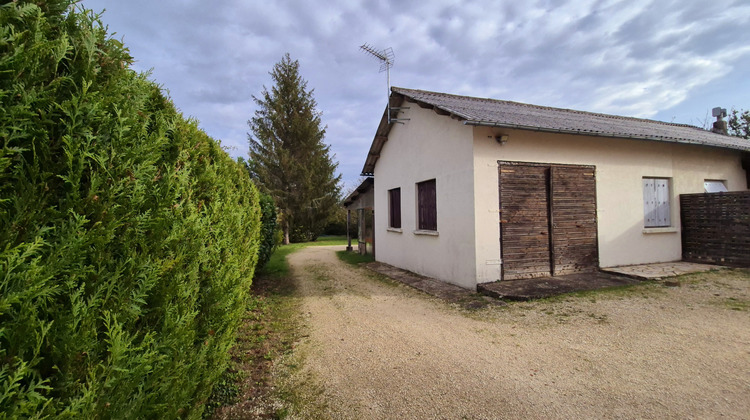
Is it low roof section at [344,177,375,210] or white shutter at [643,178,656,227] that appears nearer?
white shutter at [643,178,656,227]

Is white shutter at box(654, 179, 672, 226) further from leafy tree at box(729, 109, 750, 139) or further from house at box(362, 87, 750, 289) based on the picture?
leafy tree at box(729, 109, 750, 139)

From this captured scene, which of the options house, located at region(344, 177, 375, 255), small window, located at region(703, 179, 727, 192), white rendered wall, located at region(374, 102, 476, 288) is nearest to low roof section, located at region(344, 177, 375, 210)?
house, located at region(344, 177, 375, 255)

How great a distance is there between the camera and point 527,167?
286 inches

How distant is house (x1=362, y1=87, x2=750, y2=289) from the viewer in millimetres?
6914

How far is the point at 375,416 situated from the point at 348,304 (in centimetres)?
360

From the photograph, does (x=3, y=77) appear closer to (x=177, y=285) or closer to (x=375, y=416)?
(x=177, y=285)

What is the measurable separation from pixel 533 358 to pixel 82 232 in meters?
4.07

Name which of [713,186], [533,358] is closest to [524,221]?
[533,358]

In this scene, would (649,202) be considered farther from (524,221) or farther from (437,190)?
(437,190)

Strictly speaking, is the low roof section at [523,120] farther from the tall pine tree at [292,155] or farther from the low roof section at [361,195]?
the tall pine tree at [292,155]

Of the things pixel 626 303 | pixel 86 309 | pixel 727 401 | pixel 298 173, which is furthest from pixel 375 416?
pixel 298 173

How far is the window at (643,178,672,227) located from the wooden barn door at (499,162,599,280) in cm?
223

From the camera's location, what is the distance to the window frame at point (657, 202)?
28.6 ft

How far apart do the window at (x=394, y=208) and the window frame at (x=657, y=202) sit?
6745 millimetres
